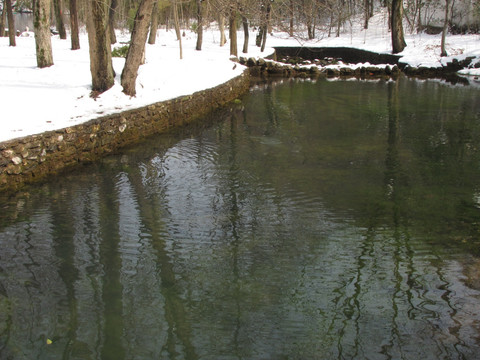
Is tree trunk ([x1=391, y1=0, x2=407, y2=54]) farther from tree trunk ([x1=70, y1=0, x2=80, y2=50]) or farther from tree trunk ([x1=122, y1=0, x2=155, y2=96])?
tree trunk ([x1=122, y1=0, x2=155, y2=96])

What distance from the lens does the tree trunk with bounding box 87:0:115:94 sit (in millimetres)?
12828

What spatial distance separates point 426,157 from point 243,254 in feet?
19.5

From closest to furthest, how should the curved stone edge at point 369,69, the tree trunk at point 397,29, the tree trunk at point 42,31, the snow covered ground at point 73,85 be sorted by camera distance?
1. the snow covered ground at point 73,85
2. the tree trunk at point 42,31
3. the curved stone edge at point 369,69
4. the tree trunk at point 397,29

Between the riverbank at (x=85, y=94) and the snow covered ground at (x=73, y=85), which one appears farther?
the snow covered ground at (x=73, y=85)

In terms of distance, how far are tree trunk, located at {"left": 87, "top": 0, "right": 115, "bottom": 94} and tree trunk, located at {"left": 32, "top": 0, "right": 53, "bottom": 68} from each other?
9.80 ft

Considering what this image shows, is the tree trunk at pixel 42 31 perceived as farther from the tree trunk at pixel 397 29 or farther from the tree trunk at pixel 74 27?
the tree trunk at pixel 397 29

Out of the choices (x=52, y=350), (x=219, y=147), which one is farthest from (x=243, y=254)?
(x=219, y=147)

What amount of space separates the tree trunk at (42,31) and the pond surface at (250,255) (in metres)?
5.81

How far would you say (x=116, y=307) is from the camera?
5188 millimetres

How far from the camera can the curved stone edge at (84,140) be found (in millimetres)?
8656

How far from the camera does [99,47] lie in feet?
42.7

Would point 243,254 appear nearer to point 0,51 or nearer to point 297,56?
point 0,51

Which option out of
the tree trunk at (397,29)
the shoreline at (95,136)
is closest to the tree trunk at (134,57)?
the shoreline at (95,136)

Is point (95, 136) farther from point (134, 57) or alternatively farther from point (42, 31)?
point (42, 31)
